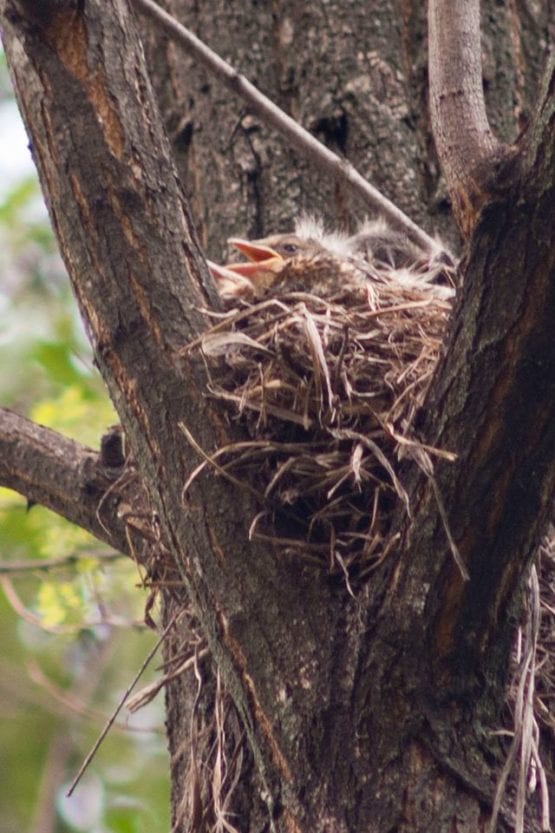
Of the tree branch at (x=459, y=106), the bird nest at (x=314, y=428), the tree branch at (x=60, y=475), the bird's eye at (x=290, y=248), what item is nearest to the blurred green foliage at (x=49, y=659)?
the bird's eye at (x=290, y=248)

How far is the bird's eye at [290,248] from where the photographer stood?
3.39 meters

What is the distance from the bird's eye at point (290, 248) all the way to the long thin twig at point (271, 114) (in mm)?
323

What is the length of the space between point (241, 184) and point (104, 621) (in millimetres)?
1384

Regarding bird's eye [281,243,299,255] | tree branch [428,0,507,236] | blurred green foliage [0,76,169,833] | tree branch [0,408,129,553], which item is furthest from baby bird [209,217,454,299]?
blurred green foliage [0,76,169,833]

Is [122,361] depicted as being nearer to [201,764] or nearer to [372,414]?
[372,414]

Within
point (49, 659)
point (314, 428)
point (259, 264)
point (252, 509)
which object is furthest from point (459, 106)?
point (49, 659)

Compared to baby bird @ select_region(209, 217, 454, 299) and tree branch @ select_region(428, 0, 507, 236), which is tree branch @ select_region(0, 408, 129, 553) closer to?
baby bird @ select_region(209, 217, 454, 299)

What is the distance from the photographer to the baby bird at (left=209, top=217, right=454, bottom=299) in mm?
3184

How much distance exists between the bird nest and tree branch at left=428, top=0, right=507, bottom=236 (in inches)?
14.2

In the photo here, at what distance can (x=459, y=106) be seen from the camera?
232 centimetres

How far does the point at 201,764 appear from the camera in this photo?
2613 mm

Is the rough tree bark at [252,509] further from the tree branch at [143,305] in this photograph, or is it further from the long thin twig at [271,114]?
the long thin twig at [271,114]

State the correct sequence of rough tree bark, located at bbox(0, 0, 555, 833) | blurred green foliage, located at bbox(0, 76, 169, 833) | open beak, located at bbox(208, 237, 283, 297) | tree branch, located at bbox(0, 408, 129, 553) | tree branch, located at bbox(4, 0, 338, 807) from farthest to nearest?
blurred green foliage, located at bbox(0, 76, 169, 833) < open beak, located at bbox(208, 237, 283, 297) < tree branch, located at bbox(0, 408, 129, 553) < tree branch, located at bbox(4, 0, 338, 807) < rough tree bark, located at bbox(0, 0, 555, 833)

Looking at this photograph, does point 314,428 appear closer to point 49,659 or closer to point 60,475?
point 60,475
